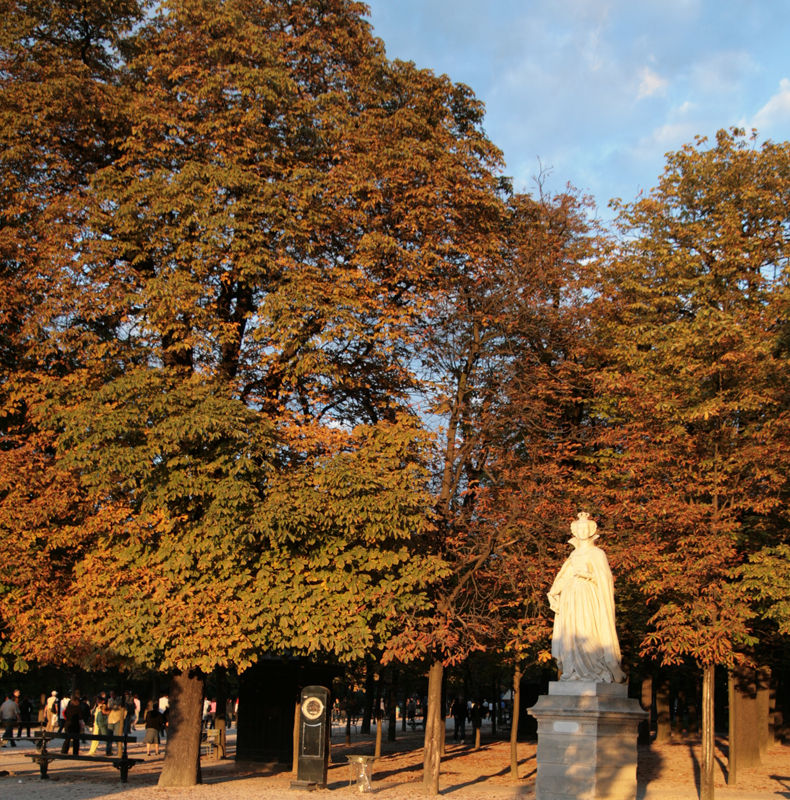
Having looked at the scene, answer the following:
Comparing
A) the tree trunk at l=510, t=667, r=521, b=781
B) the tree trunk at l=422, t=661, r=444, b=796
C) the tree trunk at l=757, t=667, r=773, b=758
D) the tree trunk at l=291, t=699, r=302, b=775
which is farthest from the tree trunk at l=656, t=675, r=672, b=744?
the tree trunk at l=291, t=699, r=302, b=775

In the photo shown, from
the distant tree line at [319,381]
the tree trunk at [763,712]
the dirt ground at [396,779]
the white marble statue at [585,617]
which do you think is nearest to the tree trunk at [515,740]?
the dirt ground at [396,779]

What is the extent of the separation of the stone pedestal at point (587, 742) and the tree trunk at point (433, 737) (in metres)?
6.34

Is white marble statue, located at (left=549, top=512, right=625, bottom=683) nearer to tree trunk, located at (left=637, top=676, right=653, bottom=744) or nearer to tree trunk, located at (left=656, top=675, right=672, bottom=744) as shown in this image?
tree trunk, located at (left=637, top=676, right=653, bottom=744)

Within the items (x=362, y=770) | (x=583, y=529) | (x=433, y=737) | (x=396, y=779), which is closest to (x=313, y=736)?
(x=362, y=770)

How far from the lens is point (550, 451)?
22359 millimetres

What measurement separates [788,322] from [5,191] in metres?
17.1

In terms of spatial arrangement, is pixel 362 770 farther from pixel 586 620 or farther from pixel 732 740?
pixel 732 740

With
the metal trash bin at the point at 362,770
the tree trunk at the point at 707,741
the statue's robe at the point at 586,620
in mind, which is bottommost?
the metal trash bin at the point at 362,770

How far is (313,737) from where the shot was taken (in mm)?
19141

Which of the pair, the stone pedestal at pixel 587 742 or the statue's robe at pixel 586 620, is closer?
the stone pedestal at pixel 587 742

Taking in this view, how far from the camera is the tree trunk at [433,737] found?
756 inches

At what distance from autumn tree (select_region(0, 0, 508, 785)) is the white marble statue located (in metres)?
4.34

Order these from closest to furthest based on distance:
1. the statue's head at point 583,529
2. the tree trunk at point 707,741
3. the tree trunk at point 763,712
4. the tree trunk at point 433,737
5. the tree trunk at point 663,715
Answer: the statue's head at point 583,529 < the tree trunk at point 707,741 < the tree trunk at point 433,737 < the tree trunk at point 763,712 < the tree trunk at point 663,715

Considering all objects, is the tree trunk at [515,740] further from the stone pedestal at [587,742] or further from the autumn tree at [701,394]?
the stone pedestal at [587,742]
